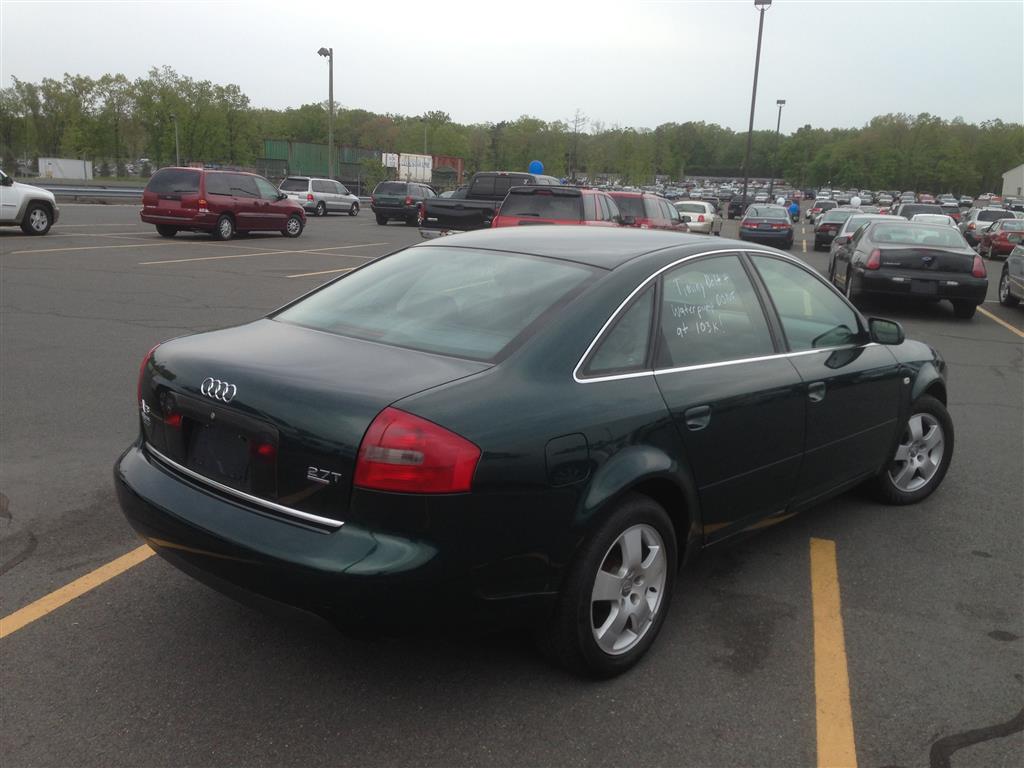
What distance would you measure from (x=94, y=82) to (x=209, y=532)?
317 feet

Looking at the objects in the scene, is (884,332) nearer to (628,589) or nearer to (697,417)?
(697,417)

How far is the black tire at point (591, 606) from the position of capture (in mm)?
3086

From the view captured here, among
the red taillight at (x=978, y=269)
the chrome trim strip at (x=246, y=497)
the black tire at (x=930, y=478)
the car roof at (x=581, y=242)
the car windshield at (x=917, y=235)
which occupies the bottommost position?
the black tire at (x=930, y=478)

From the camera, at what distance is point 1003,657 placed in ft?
11.8

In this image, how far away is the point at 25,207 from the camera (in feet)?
65.2

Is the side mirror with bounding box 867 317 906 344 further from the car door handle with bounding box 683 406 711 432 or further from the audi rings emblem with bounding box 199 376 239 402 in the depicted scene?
the audi rings emblem with bounding box 199 376 239 402

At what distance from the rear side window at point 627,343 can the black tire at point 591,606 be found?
473 millimetres

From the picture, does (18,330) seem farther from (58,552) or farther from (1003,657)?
(1003,657)

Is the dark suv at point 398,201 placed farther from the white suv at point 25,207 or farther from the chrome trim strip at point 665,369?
the chrome trim strip at point 665,369

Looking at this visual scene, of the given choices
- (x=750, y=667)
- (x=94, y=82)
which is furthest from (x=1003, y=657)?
(x=94, y=82)

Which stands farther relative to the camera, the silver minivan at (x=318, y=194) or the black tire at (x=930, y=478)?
the silver minivan at (x=318, y=194)

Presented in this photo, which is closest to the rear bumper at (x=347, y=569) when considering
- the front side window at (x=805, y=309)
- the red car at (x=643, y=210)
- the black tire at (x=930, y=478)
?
the front side window at (x=805, y=309)

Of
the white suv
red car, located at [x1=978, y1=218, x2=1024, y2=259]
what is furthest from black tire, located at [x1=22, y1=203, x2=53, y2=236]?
red car, located at [x1=978, y1=218, x2=1024, y2=259]

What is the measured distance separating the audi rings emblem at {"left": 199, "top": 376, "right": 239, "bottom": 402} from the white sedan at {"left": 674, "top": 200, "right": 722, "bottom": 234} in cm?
2306
